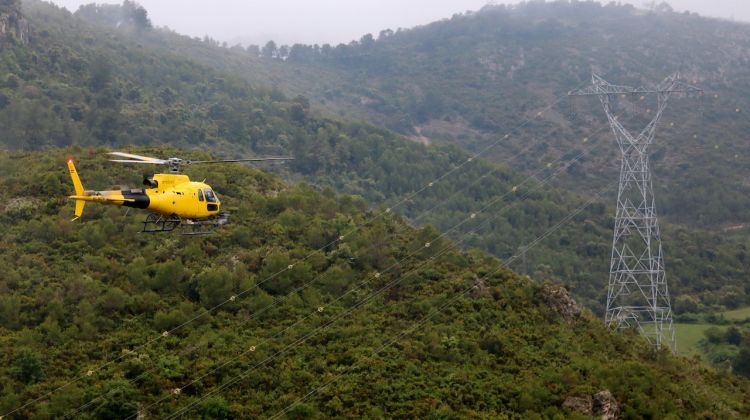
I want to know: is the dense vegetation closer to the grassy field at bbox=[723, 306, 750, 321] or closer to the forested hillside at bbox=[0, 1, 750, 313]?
the grassy field at bbox=[723, 306, 750, 321]

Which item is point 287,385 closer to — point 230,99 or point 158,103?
point 158,103

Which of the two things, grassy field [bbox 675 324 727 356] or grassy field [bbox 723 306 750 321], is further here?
grassy field [bbox 723 306 750 321]

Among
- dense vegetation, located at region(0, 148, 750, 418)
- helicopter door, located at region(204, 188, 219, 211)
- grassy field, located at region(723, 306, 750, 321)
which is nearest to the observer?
helicopter door, located at region(204, 188, 219, 211)

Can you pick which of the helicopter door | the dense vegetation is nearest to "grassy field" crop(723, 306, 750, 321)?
the dense vegetation

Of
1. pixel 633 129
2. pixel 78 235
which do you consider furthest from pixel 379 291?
pixel 633 129

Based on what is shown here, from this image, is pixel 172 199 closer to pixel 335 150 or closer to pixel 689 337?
pixel 689 337

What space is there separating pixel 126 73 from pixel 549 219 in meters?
74.4

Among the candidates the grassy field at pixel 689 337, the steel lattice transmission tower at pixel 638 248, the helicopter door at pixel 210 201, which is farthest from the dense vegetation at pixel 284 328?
the grassy field at pixel 689 337

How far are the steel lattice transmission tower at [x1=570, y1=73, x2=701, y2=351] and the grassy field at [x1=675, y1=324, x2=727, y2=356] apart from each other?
4.36 ft

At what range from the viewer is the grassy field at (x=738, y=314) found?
99.7 m

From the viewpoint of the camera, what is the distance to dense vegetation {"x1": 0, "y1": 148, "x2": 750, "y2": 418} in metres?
47.0

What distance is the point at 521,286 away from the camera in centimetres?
6359

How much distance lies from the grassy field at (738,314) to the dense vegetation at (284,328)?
37.1 m

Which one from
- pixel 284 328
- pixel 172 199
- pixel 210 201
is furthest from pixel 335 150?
pixel 172 199
